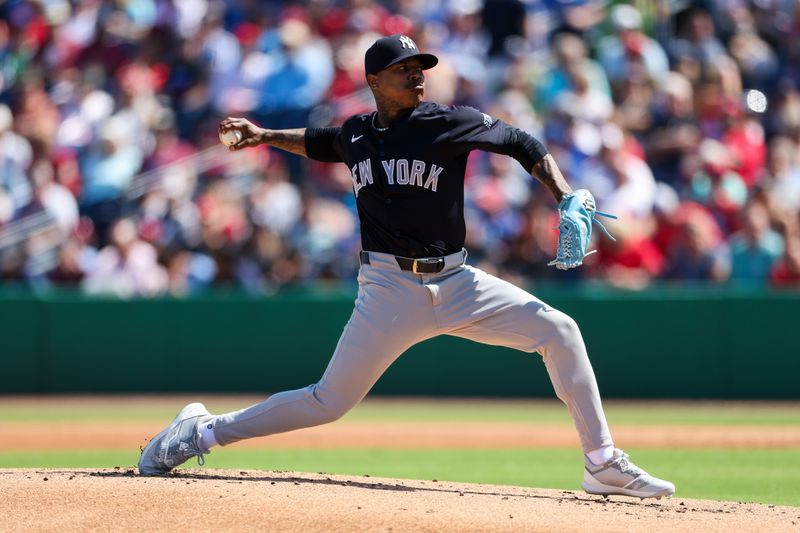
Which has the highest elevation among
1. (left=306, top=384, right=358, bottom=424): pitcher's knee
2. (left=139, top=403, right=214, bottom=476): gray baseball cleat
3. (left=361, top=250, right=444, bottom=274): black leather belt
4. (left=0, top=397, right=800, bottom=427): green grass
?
(left=361, top=250, right=444, bottom=274): black leather belt

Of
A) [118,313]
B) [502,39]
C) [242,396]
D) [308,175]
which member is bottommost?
[242,396]

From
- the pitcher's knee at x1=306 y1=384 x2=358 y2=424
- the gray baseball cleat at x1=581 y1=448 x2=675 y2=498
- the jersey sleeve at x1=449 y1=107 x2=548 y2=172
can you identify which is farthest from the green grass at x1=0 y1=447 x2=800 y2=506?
the jersey sleeve at x1=449 y1=107 x2=548 y2=172

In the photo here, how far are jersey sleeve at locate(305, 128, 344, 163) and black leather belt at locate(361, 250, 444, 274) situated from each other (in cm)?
69

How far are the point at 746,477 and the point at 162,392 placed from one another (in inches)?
298

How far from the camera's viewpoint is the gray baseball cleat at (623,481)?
215 inches

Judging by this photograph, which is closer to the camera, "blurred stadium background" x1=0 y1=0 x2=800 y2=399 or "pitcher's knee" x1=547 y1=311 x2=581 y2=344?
"pitcher's knee" x1=547 y1=311 x2=581 y2=344

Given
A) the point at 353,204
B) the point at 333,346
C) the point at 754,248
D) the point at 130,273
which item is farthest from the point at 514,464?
the point at 130,273

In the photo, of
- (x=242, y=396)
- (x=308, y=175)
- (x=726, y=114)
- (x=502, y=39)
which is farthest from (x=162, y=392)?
(x=726, y=114)

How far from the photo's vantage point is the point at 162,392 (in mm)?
13617

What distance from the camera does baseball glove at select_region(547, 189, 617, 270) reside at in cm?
538

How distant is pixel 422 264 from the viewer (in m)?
5.42

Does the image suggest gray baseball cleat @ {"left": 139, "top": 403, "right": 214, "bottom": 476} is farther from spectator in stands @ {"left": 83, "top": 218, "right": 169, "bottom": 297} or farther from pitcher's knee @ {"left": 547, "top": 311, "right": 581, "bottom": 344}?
spectator in stands @ {"left": 83, "top": 218, "right": 169, "bottom": 297}

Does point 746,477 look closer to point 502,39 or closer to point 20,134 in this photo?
point 502,39

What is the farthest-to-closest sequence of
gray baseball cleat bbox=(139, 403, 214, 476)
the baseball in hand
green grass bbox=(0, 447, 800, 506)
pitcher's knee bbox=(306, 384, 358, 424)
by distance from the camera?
green grass bbox=(0, 447, 800, 506)
the baseball in hand
gray baseball cleat bbox=(139, 403, 214, 476)
pitcher's knee bbox=(306, 384, 358, 424)
